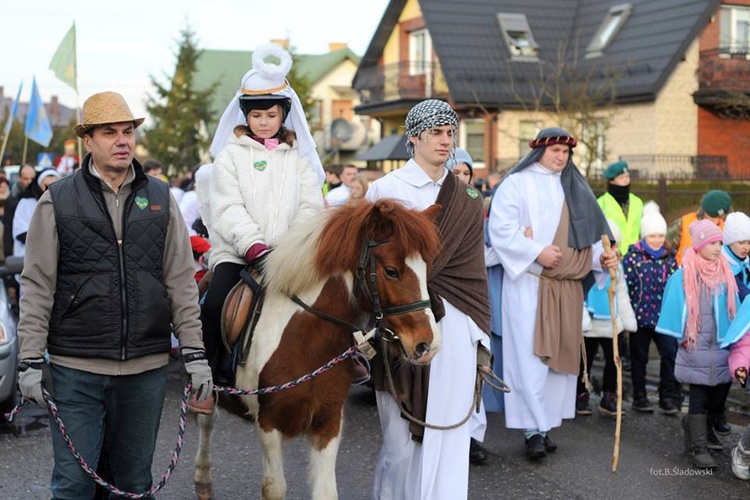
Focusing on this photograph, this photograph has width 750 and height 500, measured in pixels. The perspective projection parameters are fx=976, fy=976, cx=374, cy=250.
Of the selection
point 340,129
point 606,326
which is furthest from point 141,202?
point 340,129

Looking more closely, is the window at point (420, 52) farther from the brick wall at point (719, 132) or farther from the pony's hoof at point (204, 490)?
the pony's hoof at point (204, 490)

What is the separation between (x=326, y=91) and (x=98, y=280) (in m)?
54.8

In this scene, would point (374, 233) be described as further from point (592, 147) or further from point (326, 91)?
point (326, 91)

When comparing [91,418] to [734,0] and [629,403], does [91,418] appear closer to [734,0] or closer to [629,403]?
[629,403]

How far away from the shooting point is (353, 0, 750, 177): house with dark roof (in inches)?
1206

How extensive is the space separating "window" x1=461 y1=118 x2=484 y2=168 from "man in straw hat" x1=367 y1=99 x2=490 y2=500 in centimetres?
3093

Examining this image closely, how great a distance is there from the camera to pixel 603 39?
3378 centimetres

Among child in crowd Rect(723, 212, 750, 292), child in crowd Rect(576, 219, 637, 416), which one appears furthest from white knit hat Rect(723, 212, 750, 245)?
child in crowd Rect(576, 219, 637, 416)

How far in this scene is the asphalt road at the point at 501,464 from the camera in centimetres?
645

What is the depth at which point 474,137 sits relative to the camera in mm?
36438

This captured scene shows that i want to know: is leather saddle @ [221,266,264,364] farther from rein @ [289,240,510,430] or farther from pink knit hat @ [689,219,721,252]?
pink knit hat @ [689,219,721,252]

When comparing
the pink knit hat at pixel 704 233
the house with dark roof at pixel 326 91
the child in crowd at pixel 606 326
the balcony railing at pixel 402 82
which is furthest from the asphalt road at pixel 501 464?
the house with dark roof at pixel 326 91

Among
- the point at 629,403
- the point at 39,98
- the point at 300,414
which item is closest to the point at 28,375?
the point at 300,414

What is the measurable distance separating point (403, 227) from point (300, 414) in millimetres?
1150
